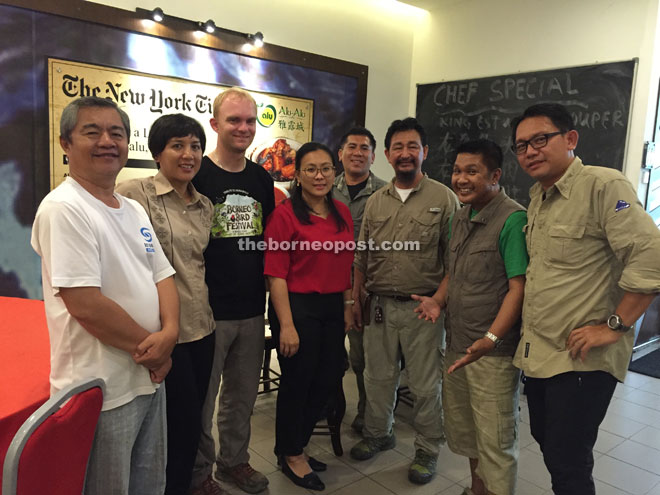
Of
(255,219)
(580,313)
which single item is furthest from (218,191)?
(580,313)

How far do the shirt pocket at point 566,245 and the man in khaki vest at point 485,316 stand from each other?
17 centimetres

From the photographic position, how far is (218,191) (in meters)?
1.97

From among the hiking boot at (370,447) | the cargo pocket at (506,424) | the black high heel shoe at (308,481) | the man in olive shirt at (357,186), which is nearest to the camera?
the cargo pocket at (506,424)

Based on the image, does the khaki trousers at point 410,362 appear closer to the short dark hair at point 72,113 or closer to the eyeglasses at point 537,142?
the eyeglasses at point 537,142

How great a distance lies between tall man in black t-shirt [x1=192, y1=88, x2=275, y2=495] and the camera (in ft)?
6.44

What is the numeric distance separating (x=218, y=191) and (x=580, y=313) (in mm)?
1382

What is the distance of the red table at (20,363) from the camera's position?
118 centimetres

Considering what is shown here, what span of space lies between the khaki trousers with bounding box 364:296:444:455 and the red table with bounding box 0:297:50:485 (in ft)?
4.71

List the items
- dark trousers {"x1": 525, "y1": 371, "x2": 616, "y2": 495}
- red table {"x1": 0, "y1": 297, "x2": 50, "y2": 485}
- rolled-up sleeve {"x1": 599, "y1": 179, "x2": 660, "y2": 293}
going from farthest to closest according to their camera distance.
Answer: dark trousers {"x1": 525, "y1": 371, "x2": 616, "y2": 495}, rolled-up sleeve {"x1": 599, "y1": 179, "x2": 660, "y2": 293}, red table {"x1": 0, "y1": 297, "x2": 50, "y2": 485}

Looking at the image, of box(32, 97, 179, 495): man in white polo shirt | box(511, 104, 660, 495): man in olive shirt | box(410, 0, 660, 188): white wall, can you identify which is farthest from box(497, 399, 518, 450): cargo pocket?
box(410, 0, 660, 188): white wall

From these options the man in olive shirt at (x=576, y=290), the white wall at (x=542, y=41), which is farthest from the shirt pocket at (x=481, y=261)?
the white wall at (x=542, y=41)

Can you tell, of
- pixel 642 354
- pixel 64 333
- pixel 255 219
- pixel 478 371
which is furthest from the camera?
pixel 642 354

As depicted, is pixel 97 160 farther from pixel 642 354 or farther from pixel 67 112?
pixel 642 354

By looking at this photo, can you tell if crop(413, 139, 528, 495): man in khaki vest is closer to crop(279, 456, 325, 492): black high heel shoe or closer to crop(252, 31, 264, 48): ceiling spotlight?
crop(279, 456, 325, 492): black high heel shoe
